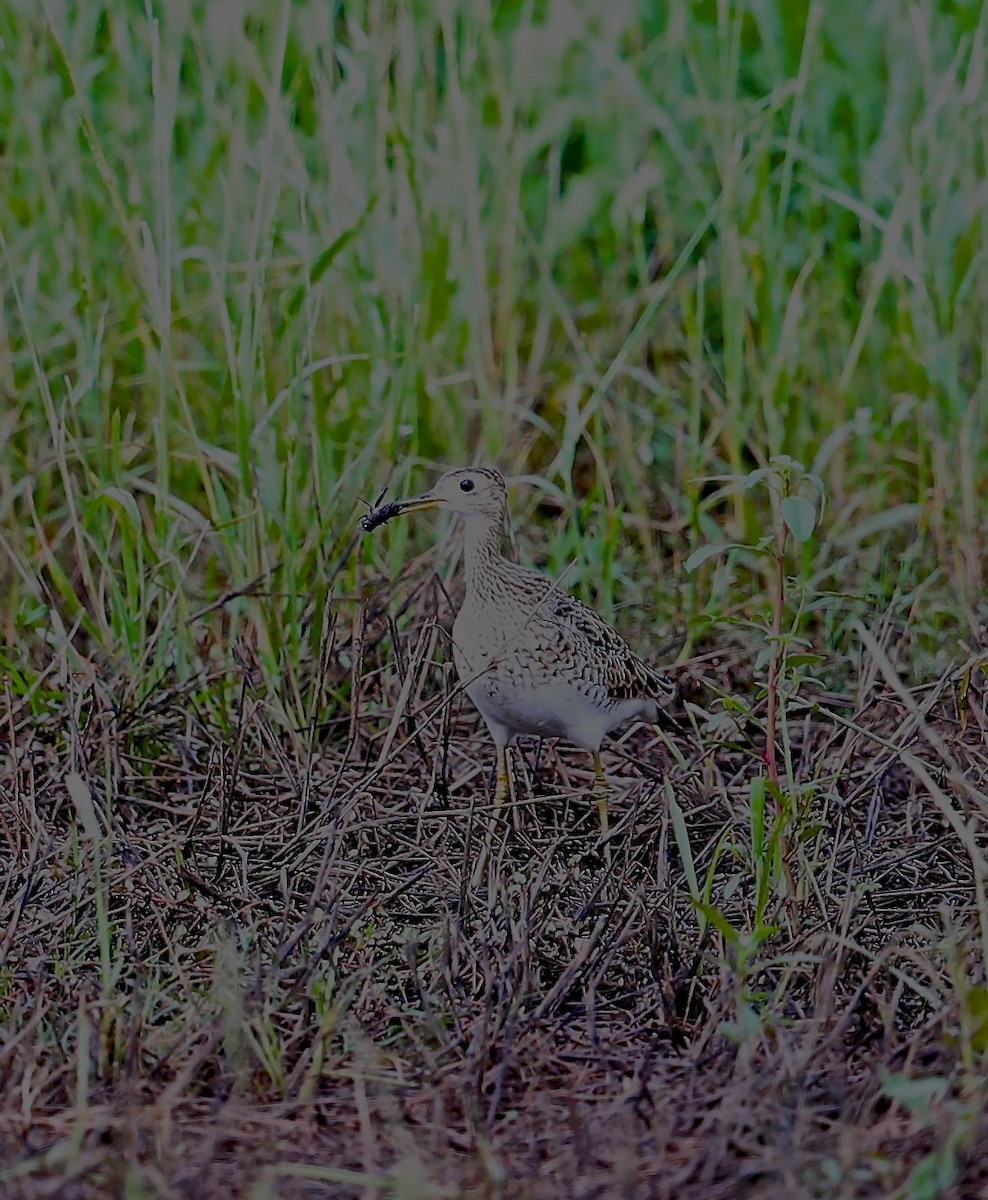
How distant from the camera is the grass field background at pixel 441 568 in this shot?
2402 millimetres

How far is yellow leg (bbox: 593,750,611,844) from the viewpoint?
10.9ft

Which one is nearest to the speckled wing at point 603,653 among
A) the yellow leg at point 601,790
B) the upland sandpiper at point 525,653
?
the upland sandpiper at point 525,653

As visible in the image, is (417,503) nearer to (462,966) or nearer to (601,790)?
(601,790)

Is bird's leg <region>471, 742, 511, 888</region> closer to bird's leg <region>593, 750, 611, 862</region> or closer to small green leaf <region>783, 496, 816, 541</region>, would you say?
bird's leg <region>593, 750, 611, 862</region>

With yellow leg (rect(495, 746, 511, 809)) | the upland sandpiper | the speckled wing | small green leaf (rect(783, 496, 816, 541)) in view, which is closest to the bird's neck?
the upland sandpiper

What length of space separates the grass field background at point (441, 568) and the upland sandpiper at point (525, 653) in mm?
148

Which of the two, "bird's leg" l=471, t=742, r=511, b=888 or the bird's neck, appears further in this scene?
the bird's neck

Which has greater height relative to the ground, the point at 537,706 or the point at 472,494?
the point at 472,494

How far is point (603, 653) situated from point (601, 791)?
28 cm

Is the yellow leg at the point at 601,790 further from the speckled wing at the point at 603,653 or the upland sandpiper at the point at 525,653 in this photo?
the speckled wing at the point at 603,653

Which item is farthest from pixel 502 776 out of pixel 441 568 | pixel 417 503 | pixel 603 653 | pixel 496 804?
pixel 441 568

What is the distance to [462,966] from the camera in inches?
108

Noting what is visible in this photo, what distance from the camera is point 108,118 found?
18.0 ft

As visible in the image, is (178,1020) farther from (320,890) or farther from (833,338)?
(833,338)
